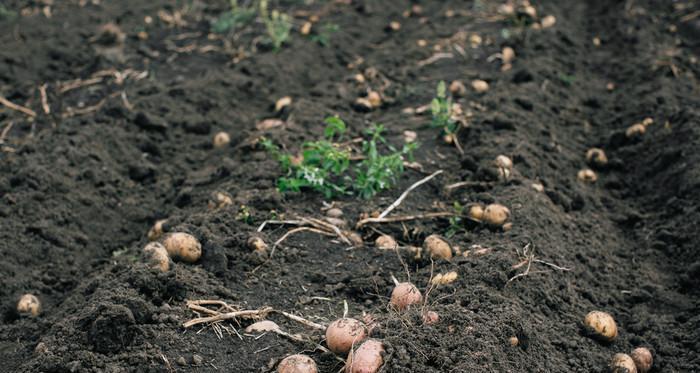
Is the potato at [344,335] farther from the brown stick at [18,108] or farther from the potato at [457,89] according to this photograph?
the brown stick at [18,108]

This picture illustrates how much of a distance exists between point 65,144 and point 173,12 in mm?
3048

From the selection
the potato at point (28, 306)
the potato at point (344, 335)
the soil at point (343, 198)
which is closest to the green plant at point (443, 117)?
the soil at point (343, 198)

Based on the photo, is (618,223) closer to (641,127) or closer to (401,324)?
(641,127)

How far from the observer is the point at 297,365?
2508mm

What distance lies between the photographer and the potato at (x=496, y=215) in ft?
11.9

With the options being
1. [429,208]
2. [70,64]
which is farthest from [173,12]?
[429,208]

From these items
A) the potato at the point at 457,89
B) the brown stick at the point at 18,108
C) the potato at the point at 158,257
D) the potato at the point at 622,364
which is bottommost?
the potato at the point at 457,89

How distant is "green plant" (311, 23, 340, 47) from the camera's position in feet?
21.8

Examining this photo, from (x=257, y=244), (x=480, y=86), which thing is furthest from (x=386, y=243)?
(x=480, y=86)

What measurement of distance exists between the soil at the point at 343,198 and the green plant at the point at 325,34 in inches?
4.5

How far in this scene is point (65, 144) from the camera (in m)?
4.70

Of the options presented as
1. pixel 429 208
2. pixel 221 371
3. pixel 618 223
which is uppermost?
pixel 221 371

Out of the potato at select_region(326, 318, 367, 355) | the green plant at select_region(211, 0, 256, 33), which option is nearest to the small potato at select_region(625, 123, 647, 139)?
the potato at select_region(326, 318, 367, 355)

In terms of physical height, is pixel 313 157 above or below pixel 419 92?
above
